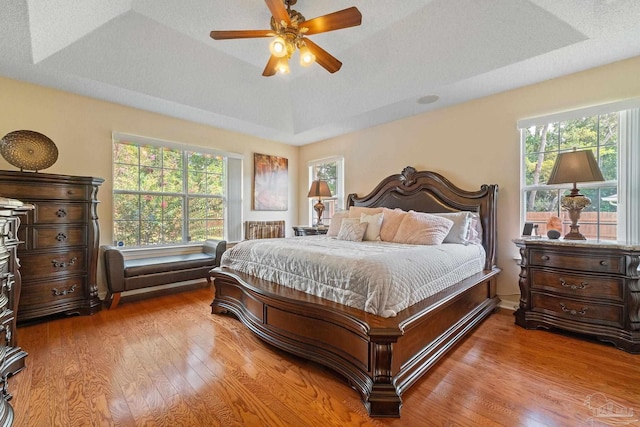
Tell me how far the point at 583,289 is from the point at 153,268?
171 inches

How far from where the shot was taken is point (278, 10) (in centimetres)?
199

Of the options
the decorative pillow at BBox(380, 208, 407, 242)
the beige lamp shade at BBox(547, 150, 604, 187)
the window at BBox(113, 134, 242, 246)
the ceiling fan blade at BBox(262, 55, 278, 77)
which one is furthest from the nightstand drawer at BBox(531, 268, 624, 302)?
the window at BBox(113, 134, 242, 246)

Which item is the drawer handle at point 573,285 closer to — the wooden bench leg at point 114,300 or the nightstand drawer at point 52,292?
the wooden bench leg at point 114,300

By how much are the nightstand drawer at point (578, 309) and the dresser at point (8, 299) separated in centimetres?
368

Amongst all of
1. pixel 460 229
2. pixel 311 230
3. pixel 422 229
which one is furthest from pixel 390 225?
pixel 311 230

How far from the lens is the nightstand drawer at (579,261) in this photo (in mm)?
2215

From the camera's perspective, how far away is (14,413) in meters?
1.46

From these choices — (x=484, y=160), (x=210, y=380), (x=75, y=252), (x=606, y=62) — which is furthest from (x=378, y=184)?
(x=75, y=252)

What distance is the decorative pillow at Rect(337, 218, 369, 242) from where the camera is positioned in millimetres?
3250

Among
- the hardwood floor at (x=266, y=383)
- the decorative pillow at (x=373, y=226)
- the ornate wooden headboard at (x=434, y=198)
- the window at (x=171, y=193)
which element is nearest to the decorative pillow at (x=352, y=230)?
the decorative pillow at (x=373, y=226)

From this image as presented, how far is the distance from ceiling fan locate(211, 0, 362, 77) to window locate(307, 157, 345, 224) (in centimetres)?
260

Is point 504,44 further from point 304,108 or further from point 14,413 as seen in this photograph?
point 14,413

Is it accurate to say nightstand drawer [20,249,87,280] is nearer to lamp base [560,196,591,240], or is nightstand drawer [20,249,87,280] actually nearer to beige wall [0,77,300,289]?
beige wall [0,77,300,289]

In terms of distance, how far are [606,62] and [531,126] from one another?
0.73 metres
